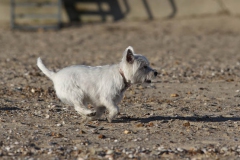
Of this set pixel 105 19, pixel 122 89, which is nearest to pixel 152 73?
pixel 122 89

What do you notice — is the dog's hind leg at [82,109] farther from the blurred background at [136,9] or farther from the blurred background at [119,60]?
the blurred background at [136,9]

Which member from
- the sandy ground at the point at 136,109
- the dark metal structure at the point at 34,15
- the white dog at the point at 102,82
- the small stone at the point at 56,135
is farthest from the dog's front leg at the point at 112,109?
the dark metal structure at the point at 34,15

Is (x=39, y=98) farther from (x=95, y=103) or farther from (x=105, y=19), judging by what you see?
(x=105, y=19)

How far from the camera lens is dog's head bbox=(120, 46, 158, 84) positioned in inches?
294

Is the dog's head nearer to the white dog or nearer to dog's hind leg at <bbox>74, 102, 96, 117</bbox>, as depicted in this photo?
the white dog

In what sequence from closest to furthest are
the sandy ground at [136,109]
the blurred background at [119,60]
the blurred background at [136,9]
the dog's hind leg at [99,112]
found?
the sandy ground at [136,109], the blurred background at [119,60], the dog's hind leg at [99,112], the blurred background at [136,9]

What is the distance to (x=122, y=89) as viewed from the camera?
25.2 ft

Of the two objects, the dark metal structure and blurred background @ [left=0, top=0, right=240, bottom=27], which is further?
blurred background @ [left=0, top=0, right=240, bottom=27]

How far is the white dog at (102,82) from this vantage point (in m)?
7.52

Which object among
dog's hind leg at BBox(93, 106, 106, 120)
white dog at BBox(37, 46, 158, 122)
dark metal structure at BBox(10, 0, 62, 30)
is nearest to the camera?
white dog at BBox(37, 46, 158, 122)

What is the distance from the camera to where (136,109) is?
28.4 ft

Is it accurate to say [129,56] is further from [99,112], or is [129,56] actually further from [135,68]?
[99,112]

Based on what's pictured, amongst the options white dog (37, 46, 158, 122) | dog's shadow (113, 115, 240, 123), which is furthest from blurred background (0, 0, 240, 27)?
white dog (37, 46, 158, 122)

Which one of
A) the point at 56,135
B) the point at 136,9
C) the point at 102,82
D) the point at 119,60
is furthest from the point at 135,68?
the point at 136,9
